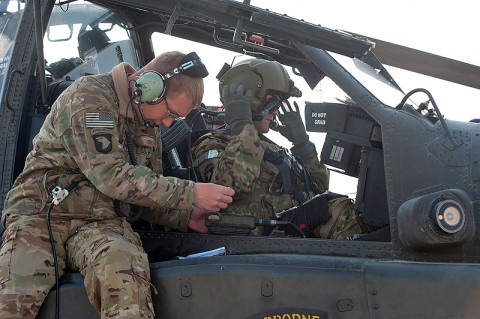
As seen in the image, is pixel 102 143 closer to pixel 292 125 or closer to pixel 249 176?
pixel 249 176

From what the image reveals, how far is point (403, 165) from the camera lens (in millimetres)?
2621

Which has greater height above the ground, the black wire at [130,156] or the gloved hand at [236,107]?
the gloved hand at [236,107]

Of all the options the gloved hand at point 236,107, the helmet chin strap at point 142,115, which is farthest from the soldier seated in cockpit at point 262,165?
the helmet chin strap at point 142,115

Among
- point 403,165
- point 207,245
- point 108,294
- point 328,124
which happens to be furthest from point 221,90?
point 108,294

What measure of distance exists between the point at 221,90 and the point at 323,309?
6.83ft

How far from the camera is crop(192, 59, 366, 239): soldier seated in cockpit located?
3348 millimetres

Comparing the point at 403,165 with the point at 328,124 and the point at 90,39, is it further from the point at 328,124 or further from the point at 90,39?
the point at 90,39

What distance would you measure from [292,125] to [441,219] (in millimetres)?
2118

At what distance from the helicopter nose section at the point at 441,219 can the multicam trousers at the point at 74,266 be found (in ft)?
3.96

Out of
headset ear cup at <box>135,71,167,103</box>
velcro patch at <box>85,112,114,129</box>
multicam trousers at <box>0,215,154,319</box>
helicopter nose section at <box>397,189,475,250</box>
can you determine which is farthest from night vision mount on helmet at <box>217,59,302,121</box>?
helicopter nose section at <box>397,189,475,250</box>

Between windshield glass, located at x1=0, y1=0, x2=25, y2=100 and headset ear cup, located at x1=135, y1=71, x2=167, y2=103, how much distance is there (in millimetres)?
1072

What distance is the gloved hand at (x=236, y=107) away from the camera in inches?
142

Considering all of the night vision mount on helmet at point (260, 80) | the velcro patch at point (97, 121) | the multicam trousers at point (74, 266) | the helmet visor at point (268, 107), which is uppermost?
the night vision mount on helmet at point (260, 80)

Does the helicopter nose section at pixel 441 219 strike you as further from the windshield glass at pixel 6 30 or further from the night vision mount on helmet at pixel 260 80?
the windshield glass at pixel 6 30
